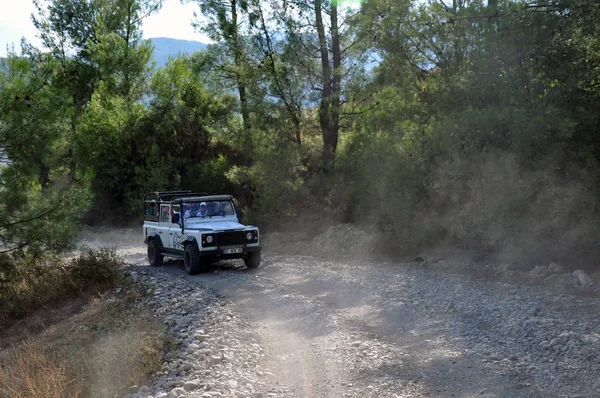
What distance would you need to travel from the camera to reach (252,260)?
52.2 ft

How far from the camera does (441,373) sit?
6.88 m

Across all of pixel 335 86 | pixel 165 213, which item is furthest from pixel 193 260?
pixel 335 86

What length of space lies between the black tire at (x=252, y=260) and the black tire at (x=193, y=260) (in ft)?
3.89

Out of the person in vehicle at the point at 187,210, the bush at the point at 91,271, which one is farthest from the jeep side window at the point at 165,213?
the bush at the point at 91,271

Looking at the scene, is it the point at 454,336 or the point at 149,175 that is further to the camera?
the point at 149,175

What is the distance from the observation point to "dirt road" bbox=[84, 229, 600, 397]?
6562 millimetres

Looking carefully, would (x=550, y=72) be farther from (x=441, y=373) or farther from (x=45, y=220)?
(x=45, y=220)

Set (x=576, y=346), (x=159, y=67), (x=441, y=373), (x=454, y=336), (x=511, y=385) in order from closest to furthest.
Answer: (x=511, y=385) → (x=441, y=373) → (x=576, y=346) → (x=454, y=336) → (x=159, y=67)

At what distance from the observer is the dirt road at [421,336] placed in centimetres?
656

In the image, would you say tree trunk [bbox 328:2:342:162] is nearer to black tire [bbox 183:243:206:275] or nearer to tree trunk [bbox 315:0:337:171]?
tree trunk [bbox 315:0:337:171]

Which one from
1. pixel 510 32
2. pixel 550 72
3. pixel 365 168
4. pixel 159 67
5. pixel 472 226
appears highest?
pixel 159 67

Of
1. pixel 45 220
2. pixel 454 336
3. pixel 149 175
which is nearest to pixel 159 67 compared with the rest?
pixel 149 175

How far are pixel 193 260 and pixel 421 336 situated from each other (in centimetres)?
810

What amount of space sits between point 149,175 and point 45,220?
18.1 meters
